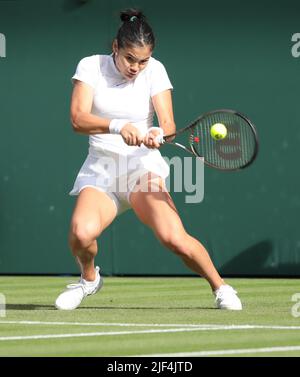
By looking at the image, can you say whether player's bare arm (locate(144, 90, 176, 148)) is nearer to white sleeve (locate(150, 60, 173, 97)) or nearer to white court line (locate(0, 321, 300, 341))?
white sleeve (locate(150, 60, 173, 97))

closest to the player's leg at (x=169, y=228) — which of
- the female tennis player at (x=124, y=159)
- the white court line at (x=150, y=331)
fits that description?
the female tennis player at (x=124, y=159)

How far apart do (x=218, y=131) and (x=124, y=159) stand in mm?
581

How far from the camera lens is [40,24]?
1149 cm

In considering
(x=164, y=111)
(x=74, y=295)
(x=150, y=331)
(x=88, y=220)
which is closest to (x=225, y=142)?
(x=164, y=111)

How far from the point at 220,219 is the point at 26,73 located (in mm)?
2222

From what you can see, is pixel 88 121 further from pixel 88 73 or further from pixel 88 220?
pixel 88 220

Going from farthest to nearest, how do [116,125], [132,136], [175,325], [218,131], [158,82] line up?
[158,82] → [218,131] → [116,125] → [132,136] → [175,325]

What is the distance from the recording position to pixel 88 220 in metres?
7.09

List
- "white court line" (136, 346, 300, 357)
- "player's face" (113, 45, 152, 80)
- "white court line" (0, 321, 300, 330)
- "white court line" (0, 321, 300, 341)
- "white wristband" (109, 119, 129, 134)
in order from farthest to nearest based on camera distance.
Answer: "player's face" (113, 45, 152, 80) < "white wristband" (109, 119, 129, 134) < "white court line" (0, 321, 300, 330) < "white court line" (0, 321, 300, 341) < "white court line" (136, 346, 300, 357)

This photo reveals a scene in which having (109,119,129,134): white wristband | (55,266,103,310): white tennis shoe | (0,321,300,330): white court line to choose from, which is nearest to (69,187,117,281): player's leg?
(55,266,103,310): white tennis shoe

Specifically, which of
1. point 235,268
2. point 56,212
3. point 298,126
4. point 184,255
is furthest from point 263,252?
point 184,255

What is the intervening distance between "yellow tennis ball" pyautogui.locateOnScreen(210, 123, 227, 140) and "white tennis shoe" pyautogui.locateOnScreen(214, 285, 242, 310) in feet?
2.75

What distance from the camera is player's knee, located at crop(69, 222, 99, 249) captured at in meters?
7.09

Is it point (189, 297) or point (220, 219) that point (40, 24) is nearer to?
point (220, 219)
